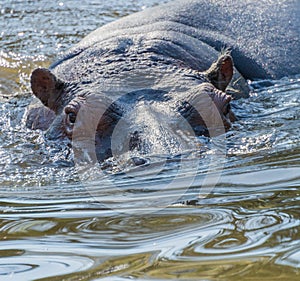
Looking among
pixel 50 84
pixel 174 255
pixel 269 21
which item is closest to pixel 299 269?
pixel 174 255

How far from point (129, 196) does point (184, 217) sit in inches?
20.3

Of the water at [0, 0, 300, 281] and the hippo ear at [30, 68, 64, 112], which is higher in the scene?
the hippo ear at [30, 68, 64, 112]

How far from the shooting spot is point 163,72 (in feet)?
17.7

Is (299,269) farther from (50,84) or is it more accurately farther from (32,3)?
(32,3)

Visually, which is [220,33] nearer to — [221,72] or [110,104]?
[221,72]

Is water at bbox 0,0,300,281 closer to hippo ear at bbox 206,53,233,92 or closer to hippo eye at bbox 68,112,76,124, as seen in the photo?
hippo eye at bbox 68,112,76,124

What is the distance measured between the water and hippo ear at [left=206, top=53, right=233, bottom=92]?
319 millimetres

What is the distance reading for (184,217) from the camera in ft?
10.8

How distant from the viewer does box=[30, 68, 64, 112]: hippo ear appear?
5.37 metres

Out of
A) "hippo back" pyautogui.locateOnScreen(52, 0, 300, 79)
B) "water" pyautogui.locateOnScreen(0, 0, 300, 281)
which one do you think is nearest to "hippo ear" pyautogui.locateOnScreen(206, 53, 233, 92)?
"water" pyautogui.locateOnScreen(0, 0, 300, 281)

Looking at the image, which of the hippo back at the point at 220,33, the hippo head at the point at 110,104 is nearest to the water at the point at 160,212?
the hippo head at the point at 110,104

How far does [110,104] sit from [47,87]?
790 mm

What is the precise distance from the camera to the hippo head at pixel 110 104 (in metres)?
4.81

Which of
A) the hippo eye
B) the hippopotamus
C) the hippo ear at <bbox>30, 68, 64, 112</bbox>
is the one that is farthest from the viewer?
the hippo ear at <bbox>30, 68, 64, 112</bbox>
